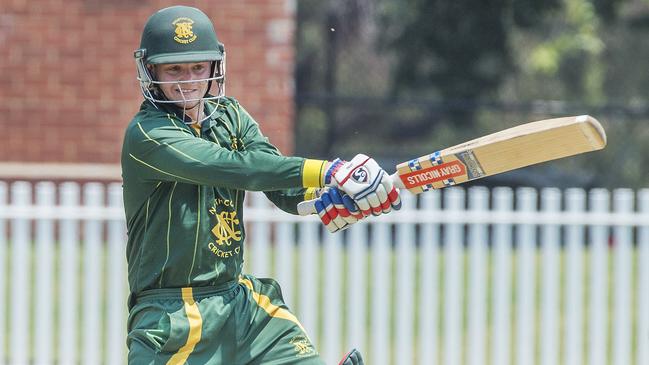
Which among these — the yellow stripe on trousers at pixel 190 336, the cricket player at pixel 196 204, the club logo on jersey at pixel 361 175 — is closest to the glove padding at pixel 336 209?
the cricket player at pixel 196 204

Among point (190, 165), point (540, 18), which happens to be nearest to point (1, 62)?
point (540, 18)

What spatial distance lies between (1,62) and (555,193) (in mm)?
4887

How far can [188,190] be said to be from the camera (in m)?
4.15

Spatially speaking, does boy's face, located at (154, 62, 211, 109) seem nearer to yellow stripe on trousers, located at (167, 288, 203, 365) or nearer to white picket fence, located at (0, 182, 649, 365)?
yellow stripe on trousers, located at (167, 288, 203, 365)

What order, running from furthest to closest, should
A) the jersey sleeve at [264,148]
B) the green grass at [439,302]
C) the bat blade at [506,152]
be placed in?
the green grass at [439,302] → the jersey sleeve at [264,148] → the bat blade at [506,152]

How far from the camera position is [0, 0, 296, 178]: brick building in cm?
1009

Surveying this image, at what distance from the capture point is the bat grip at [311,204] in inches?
164

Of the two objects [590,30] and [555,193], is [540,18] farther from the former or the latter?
[555,193]

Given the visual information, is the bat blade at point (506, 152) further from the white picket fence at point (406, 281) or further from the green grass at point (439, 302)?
the green grass at point (439, 302)

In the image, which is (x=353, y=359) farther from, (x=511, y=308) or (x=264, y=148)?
(x=511, y=308)

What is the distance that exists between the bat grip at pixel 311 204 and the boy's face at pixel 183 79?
0.48m

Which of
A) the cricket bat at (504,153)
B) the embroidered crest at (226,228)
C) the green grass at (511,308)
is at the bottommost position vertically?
the green grass at (511,308)

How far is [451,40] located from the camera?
42.5 ft

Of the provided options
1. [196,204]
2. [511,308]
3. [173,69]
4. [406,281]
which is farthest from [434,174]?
[511,308]
